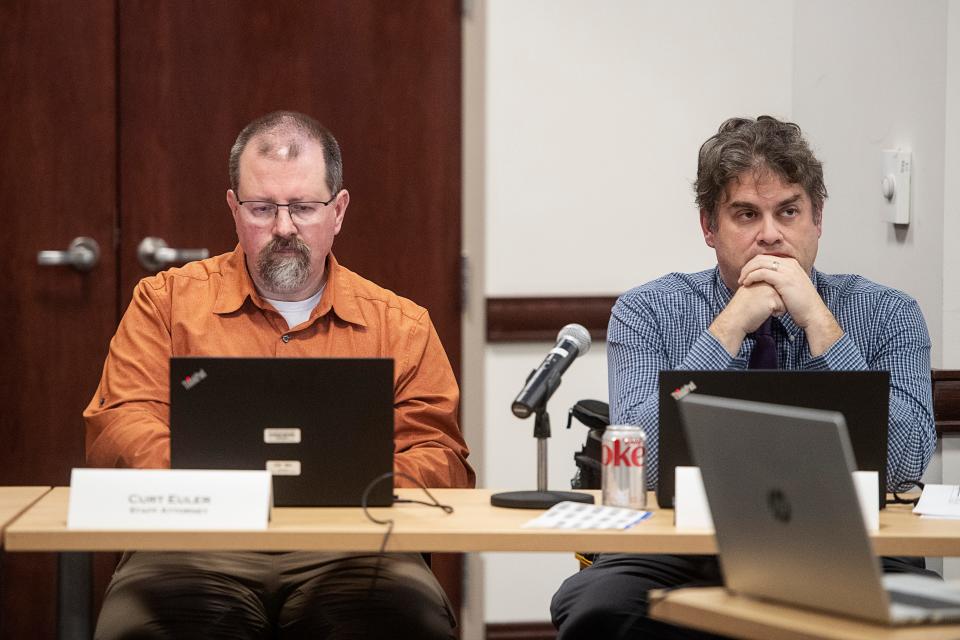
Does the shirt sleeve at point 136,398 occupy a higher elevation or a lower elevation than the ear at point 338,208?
lower

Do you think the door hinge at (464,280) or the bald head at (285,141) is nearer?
the bald head at (285,141)

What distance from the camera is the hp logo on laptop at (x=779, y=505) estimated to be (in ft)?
4.81

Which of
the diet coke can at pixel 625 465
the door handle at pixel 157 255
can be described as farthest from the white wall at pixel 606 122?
the diet coke can at pixel 625 465

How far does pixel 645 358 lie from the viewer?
2695 mm

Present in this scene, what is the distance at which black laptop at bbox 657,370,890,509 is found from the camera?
6.83ft

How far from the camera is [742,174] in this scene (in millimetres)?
2691

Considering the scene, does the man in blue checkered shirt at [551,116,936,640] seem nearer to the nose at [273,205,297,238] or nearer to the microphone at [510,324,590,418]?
the microphone at [510,324,590,418]

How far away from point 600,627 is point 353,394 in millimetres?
627

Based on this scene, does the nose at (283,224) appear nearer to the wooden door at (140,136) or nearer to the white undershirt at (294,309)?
the white undershirt at (294,309)

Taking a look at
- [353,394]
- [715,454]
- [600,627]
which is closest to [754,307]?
[600,627]

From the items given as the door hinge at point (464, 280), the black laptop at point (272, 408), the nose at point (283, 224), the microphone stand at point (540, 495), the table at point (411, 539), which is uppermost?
the nose at point (283, 224)

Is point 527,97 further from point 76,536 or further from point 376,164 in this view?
point 76,536

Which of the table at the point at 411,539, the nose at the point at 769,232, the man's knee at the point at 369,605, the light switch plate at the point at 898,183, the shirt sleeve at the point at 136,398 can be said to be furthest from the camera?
the light switch plate at the point at 898,183

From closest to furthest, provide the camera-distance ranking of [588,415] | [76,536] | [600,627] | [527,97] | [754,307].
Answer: [76,536] < [600,627] < [754,307] < [588,415] < [527,97]
